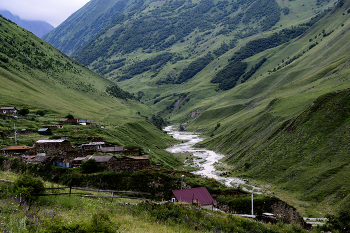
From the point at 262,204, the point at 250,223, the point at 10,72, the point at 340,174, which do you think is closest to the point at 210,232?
the point at 250,223

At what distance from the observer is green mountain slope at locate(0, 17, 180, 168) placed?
91.7m

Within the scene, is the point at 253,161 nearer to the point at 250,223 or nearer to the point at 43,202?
the point at 250,223

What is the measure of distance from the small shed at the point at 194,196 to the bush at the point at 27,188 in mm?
22259

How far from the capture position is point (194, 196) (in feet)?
131

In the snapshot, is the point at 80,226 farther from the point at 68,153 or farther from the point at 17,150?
the point at 17,150

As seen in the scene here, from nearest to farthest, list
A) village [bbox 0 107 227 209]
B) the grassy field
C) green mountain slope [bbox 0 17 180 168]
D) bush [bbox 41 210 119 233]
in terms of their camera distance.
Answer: bush [bbox 41 210 119 233] → the grassy field → village [bbox 0 107 227 209] → green mountain slope [bbox 0 17 180 168]

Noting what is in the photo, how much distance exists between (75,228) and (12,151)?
4993cm

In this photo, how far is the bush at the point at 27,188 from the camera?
19.1 m

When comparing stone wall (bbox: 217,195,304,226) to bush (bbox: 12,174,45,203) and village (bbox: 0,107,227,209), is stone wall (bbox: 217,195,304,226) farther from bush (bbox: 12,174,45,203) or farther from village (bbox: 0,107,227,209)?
bush (bbox: 12,174,45,203)

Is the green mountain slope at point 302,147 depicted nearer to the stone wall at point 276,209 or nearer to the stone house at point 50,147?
the stone wall at point 276,209

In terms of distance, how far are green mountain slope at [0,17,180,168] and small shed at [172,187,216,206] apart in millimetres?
32075

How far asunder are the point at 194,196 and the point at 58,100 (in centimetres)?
11781

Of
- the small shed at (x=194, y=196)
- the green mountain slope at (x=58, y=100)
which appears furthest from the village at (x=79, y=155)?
the green mountain slope at (x=58, y=100)

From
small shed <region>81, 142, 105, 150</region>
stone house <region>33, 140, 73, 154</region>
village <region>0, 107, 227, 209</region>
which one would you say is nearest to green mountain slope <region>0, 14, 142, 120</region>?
village <region>0, 107, 227, 209</region>
